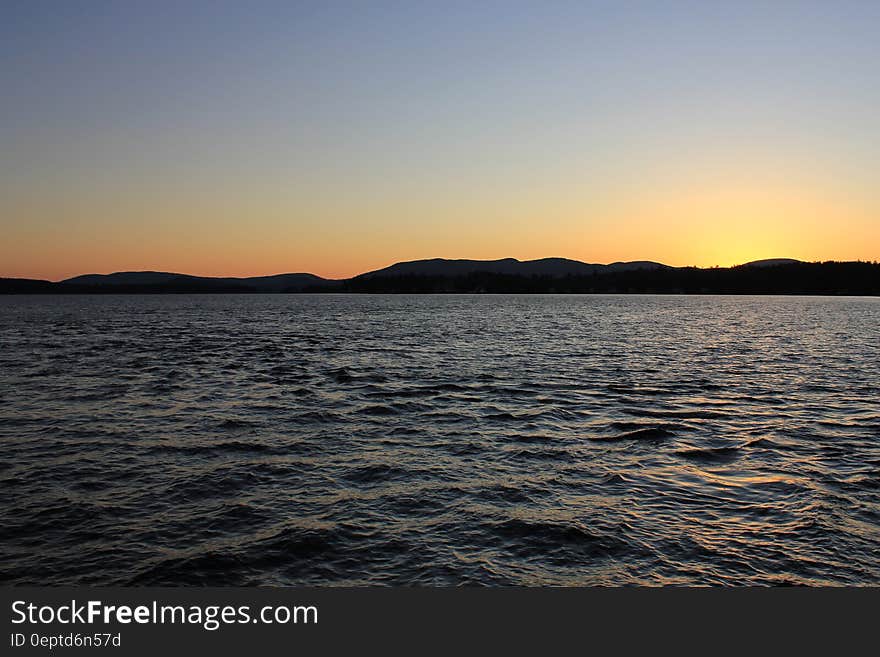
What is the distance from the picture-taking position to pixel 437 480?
15922 mm

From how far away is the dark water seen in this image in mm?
11102

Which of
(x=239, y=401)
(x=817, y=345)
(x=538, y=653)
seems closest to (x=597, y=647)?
(x=538, y=653)

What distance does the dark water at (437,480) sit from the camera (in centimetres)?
1110

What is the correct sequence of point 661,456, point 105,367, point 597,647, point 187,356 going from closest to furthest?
point 597,647 < point 661,456 < point 105,367 < point 187,356

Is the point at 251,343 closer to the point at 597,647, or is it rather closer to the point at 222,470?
the point at 222,470

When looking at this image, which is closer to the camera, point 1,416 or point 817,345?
point 1,416

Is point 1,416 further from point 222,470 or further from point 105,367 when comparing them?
point 105,367

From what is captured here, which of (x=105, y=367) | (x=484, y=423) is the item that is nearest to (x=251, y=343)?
(x=105, y=367)

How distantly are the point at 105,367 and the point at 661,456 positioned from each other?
35896 mm

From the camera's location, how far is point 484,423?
919 inches

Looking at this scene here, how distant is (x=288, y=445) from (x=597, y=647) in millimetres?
13824

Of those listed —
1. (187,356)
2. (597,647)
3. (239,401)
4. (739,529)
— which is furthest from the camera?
(187,356)

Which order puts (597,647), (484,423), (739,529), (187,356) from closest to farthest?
(597,647)
(739,529)
(484,423)
(187,356)

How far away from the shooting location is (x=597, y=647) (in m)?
7.77
